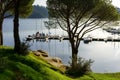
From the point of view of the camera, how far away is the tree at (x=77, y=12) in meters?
33.8

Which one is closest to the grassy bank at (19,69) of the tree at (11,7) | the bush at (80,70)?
the bush at (80,70)

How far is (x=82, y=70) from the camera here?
28.2 metres

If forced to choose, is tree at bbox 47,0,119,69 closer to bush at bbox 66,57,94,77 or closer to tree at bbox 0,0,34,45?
tree at bbox 0,0,34,45

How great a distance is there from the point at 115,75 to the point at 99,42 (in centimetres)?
10130

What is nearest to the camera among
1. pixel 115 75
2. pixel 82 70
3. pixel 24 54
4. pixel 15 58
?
pixel 15 58

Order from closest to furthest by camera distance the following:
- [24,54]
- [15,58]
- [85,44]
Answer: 1. [15,58]
2. [24,54]
3. [85,44]

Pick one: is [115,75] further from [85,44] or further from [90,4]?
[85,44]

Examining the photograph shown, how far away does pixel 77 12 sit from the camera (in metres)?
35.5

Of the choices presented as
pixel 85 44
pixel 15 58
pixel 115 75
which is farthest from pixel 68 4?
pixel 85 44

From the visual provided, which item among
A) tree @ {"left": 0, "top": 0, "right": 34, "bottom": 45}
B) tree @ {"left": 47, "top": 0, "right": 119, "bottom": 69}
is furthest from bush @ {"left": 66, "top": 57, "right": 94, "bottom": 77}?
tree @ {"left": 0, "top": 0, "right": 34, "bottom": 45}

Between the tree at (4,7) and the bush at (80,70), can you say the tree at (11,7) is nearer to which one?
the tree at (4,7)

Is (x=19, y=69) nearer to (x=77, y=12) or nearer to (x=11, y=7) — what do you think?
(x=77, y=12)

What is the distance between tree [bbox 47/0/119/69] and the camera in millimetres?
33750

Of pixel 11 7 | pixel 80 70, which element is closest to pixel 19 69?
pixel 80 70
